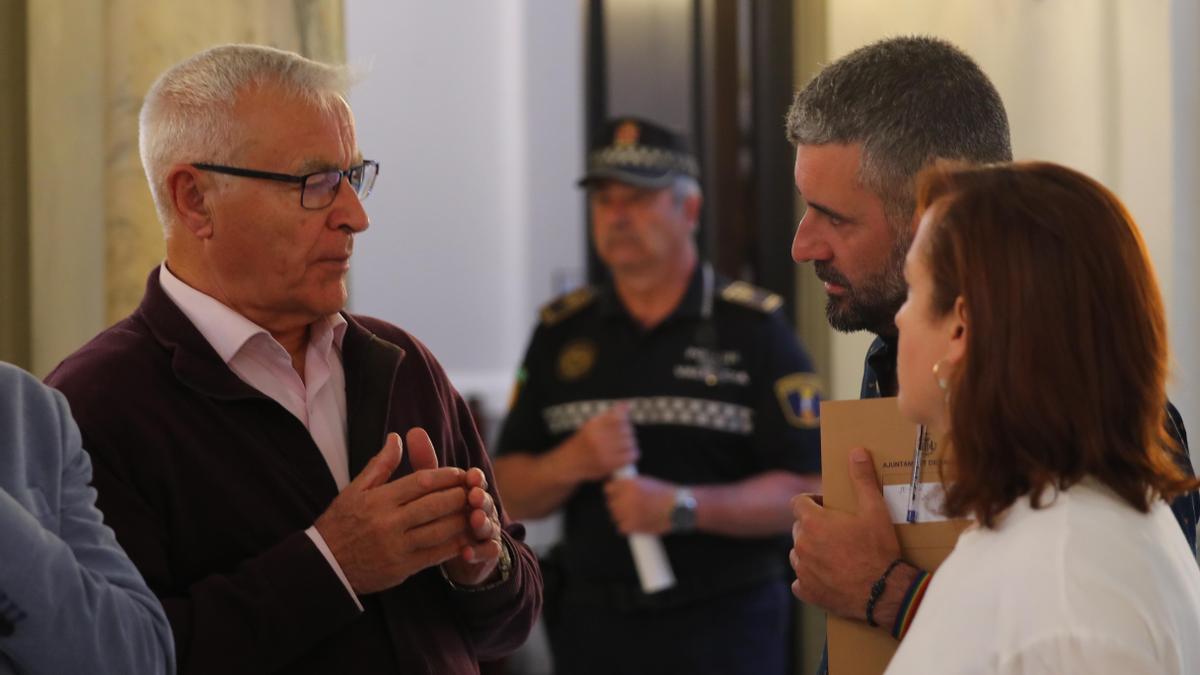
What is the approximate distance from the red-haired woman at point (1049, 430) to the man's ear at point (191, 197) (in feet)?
3.20

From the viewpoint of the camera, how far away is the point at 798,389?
2.98 m

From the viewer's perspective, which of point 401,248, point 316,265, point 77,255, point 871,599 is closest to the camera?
point 871,599

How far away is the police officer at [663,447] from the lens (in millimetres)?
2889

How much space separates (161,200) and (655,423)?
4.87 ft

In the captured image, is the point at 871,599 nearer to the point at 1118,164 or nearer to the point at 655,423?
the point at 1118,164

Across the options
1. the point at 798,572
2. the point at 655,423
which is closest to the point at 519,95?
the point at 655,423

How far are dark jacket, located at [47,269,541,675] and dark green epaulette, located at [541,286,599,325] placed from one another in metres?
1.49

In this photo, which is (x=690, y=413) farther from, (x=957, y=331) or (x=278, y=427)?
(x=957, y=331)

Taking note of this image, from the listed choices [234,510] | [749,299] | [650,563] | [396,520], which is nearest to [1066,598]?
[396,520]

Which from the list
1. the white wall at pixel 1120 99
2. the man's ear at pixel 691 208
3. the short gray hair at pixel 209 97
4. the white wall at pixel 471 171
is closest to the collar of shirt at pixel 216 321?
the short gray hair at pixel 209 97

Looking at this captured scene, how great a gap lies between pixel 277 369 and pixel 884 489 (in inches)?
29.9

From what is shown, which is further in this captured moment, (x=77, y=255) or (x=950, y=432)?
(x=77, y=255)

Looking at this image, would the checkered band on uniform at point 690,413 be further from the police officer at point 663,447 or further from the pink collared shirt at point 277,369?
the pink collared shirt at point 277,369

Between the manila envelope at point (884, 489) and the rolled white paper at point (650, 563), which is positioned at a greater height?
the manila envelope at point (884, 489)
